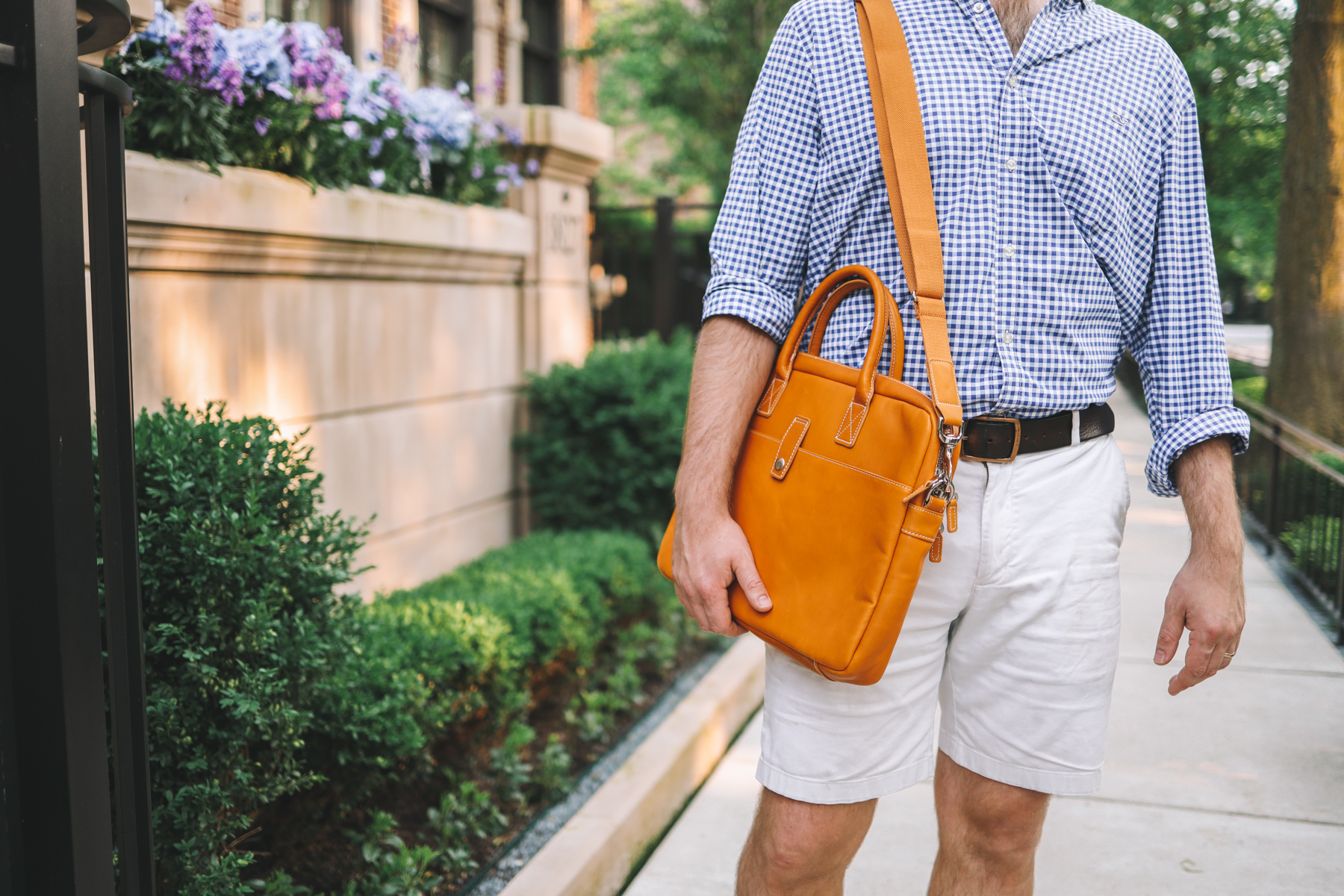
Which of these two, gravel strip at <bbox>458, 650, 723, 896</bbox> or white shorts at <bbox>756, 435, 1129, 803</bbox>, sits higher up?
white shorts at <bbox>756, 435, 1129, 803</bbox>

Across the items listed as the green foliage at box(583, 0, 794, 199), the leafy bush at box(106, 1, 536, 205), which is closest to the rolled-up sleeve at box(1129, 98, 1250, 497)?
the leafy bush at box(106, 1, 536, 205)

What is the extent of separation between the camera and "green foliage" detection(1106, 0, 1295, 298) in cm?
780

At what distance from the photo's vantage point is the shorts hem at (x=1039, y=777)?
1861 mm

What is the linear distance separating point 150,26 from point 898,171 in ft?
8.93

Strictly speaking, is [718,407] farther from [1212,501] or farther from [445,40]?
[445,40]

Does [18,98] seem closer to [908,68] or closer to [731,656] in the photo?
[908,68]

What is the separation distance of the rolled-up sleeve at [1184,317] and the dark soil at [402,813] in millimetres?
2057

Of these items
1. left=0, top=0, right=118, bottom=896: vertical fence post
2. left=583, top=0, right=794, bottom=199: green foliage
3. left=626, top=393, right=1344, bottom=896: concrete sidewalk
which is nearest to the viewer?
left=0, top=0, right=118, bottom=896: vertical fence post

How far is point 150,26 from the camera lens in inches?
133

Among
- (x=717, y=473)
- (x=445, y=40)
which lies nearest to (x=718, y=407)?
(x=717, y=473)

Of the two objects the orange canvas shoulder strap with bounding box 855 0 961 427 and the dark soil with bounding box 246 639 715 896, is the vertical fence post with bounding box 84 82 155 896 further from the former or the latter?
the orange canvas shoulder strap with bounding box 855 0 961 427

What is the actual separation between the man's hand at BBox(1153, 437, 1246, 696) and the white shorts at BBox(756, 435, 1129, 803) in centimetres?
10

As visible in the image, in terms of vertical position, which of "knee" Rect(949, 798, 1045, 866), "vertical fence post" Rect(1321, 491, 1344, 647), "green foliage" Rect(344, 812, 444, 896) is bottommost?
"green foliage" Rect(344, 812, 444, 896)

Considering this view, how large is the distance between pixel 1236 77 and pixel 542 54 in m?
6.82
